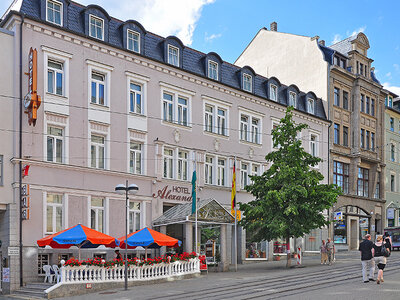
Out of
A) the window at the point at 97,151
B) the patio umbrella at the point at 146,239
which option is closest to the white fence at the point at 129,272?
the patio umbrella at the point at 146,239

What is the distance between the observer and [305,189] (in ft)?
90.5

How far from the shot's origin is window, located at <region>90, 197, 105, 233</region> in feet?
86.0

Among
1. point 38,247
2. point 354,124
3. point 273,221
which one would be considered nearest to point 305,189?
point 273,221

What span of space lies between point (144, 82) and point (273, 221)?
9.93m

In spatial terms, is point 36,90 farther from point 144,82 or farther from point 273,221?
point 273,221

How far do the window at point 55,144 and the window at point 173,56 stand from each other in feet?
27.0

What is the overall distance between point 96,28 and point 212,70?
8750mm

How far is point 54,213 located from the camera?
24.5 meters

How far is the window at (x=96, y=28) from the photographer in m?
27.0

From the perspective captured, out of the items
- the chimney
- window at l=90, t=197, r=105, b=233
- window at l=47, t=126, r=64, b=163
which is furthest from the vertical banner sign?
the chimney

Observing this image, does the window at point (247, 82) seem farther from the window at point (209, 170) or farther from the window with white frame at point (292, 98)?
the window at point (209, 170)

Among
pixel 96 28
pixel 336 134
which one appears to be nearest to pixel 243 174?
pixel 96 28

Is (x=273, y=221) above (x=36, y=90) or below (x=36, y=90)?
below

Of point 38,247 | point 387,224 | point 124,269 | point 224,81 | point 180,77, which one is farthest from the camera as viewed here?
point 387,224
